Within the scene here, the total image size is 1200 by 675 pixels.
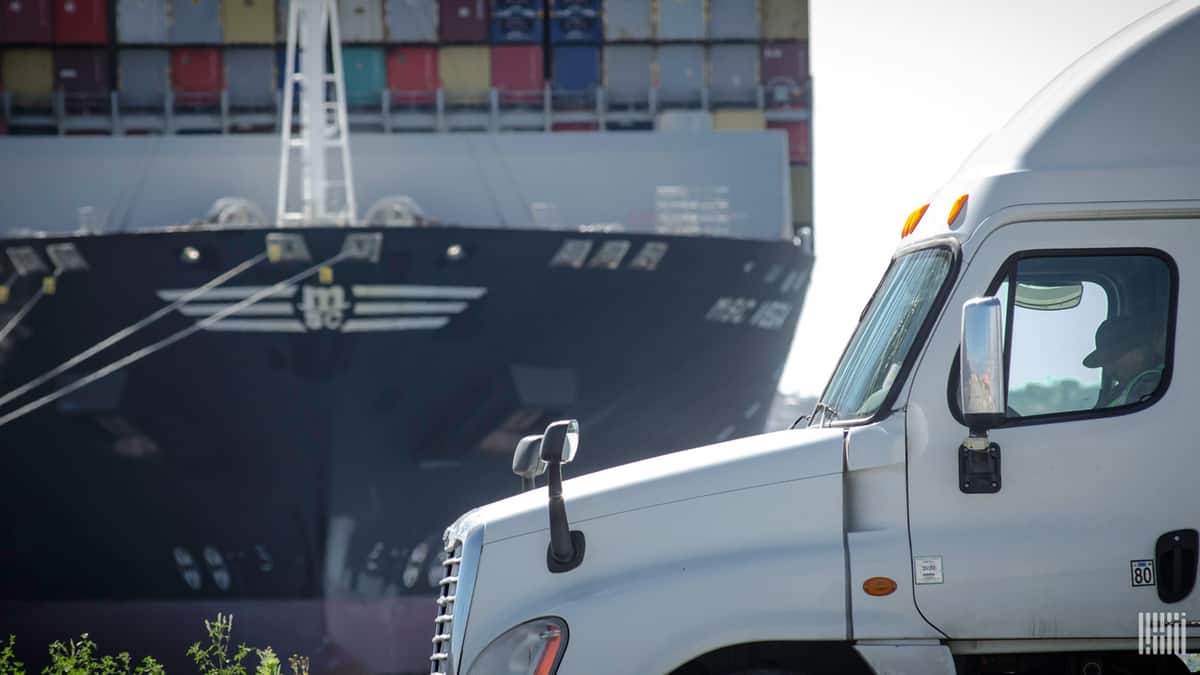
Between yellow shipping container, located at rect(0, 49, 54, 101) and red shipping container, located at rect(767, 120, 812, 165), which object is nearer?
yellow shipping container, located at rect(0, 49, 54, 101)

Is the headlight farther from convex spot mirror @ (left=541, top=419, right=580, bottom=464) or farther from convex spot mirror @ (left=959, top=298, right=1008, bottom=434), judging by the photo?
convex spot mirror @ (left=959, top=298, right=1008, bottom=434)

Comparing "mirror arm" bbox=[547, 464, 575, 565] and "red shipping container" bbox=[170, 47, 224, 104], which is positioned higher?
"red shipping container" bbox=[170, 47, 224, 104]

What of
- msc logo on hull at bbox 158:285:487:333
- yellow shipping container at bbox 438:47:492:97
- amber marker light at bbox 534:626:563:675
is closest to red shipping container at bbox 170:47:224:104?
yellow shipping container at bbox 438:47:492:97

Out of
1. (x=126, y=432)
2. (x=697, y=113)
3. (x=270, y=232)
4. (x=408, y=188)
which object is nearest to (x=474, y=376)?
(x=270, y=232)

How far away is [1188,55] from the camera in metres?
5.10

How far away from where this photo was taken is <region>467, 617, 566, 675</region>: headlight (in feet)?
16.0

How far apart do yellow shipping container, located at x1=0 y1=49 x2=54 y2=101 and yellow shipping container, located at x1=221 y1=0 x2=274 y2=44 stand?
116 inches

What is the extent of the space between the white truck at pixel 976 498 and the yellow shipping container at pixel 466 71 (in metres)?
21.9

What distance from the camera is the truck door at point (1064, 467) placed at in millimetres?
4797

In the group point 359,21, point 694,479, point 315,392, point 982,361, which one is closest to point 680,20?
point 359,21

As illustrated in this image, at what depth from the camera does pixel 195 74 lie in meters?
27.2

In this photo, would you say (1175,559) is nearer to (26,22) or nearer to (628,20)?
(628,20)

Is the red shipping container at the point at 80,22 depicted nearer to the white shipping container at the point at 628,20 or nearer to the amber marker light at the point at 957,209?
the white shipping container at the point at 628,20

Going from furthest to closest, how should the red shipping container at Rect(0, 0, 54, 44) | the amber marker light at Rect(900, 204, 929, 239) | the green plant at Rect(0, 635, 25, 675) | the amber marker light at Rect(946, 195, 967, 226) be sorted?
the red shipping container at Rect(0, 0, 54, 44) → the green plant at Rect(0, 635, 25, 675) → the amber marker light at Rect(900, 204, 929, 239) → the amber marker light at Rect(946, 195, 967, 226)
